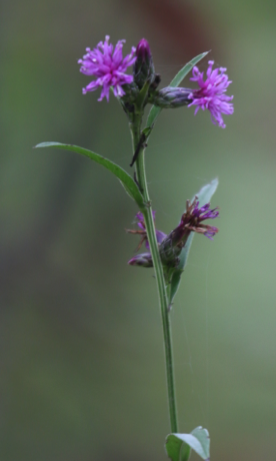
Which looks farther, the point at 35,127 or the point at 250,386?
the point at 35,127

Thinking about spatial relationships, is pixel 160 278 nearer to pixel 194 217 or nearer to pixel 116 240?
pixel 194 217

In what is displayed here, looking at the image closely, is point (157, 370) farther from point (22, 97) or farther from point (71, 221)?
point (22, 97)

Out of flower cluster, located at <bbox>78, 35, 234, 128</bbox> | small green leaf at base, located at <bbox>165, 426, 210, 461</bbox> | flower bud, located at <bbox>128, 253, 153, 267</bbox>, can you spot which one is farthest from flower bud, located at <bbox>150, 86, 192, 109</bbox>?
small green leaf at base, located at <bbox>165, 426, 210, 461</bbox>

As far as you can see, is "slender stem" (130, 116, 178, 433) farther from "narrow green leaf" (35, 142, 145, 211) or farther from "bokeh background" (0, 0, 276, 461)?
"bokeh background" (0, 0, 276, 461)

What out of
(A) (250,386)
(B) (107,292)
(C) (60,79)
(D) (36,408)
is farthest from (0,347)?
(C) (60,79)

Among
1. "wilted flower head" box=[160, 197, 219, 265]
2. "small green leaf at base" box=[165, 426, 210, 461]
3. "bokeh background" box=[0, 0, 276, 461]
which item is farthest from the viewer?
"bokeh background" box=[0, 0, 276, 461]
